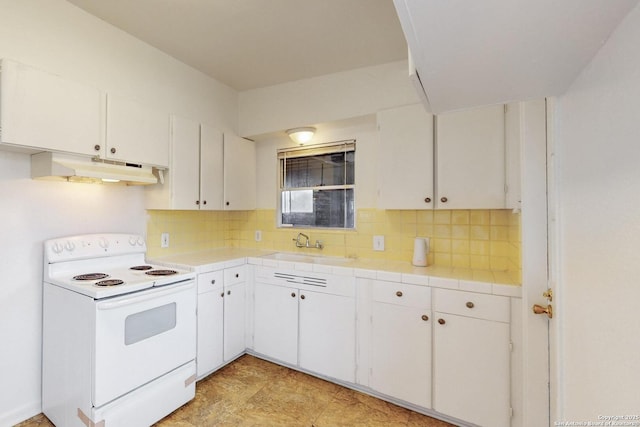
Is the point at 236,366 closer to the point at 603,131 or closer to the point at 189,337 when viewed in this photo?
the point at 189,337

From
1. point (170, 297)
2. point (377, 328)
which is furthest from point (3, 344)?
point (377, 328)

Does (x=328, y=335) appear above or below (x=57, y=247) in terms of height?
below

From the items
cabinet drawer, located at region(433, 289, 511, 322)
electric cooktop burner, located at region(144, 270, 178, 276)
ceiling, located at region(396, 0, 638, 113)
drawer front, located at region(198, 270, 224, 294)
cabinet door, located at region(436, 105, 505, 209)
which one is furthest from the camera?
drawer front, located at region(198, 270, 224, 294)

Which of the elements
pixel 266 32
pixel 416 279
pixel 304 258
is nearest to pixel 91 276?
pixel 304 258

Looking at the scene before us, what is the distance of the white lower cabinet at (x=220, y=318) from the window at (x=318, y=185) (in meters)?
0.85

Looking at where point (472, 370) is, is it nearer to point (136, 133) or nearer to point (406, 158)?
point (406, 158)

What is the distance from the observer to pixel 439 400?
187 centimetres

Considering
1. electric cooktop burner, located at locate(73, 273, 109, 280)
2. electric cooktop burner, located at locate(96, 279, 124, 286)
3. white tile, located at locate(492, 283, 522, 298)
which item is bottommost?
white tile, located at locate(492, 283, 522, 298)

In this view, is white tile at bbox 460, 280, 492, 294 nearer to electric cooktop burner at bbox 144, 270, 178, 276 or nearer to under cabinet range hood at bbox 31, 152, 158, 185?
electric cooktop burner at bbox 144, 270, 178, 276

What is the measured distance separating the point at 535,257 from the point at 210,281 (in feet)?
7.20

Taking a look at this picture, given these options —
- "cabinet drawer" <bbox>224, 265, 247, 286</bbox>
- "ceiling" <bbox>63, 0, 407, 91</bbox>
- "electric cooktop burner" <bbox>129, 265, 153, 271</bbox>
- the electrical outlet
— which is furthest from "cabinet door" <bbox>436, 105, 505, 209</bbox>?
"electric cooktop burner" <bbox>129, 265, 153, 271</bbox>

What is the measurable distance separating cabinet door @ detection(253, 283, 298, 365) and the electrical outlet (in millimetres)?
801

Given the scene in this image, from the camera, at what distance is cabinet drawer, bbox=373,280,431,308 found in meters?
1.90

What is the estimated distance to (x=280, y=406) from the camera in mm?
2018
